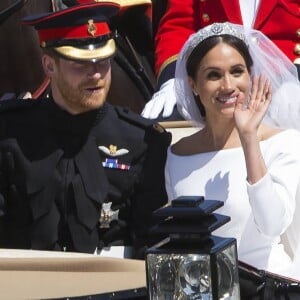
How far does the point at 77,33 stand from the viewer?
337 cm

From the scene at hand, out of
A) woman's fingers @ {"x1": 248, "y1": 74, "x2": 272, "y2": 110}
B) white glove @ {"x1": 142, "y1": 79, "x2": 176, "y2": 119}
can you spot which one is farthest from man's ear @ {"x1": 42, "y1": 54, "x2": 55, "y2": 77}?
woman's fingers @ {"x1": 248, "y1": 74, "x2": 272, "y2": 110}

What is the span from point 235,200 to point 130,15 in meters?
1.81

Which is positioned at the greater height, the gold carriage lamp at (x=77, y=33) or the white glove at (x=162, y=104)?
the gold carriage lamp at (x=77, y=33)

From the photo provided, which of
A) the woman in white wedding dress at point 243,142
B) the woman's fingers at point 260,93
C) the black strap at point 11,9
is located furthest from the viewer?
the black strap at point 11,9

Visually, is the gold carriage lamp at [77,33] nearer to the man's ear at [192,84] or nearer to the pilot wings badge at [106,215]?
the man's ear at [192,84]

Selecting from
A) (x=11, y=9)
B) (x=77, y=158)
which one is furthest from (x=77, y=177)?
(x=11, y=9)

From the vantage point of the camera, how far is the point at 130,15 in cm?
468

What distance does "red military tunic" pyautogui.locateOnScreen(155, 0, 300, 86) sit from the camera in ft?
13.3

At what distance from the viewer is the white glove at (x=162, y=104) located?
3.77m

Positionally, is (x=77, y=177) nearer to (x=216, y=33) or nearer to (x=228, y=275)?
(x=216, y=33)

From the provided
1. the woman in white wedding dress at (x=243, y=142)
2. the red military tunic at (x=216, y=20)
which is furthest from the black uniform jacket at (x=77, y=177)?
the red military tunic at (x=216, y=20)

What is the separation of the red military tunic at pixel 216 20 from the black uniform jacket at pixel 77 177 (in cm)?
69

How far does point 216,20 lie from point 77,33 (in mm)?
888

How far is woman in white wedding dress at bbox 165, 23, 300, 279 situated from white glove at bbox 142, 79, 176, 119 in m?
0.37
